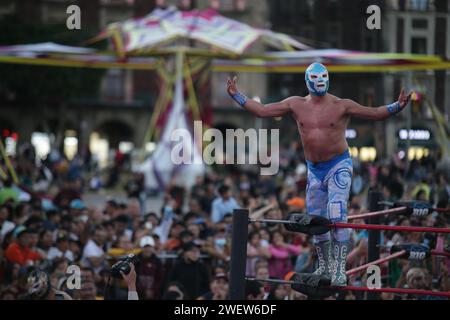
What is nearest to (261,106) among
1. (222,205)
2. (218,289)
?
(218,289)

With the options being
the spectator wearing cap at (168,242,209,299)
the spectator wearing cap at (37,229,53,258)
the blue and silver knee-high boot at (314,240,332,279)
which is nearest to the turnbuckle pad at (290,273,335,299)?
the blue and silver knee-high boot at (314,240,332,279)

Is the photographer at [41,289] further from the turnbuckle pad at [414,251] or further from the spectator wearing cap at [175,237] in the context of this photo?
the spectator wearing cap at [175,237]

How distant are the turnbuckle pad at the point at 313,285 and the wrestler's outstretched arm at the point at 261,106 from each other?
134cm

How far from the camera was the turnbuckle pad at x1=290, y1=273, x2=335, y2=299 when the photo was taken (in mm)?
7617

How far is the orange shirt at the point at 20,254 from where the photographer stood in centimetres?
1347

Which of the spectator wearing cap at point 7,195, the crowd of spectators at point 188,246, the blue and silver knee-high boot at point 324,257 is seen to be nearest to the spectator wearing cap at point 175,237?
the crowd of spectators at point 188,246

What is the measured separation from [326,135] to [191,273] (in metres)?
4.85

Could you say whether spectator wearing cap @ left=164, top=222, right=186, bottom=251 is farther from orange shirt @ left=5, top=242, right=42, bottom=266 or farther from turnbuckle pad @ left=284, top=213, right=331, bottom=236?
turnbuckle pad @ left=284, top=213, right=331, bottom=236

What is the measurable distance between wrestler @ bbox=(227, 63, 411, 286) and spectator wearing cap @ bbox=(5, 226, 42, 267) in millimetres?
5993

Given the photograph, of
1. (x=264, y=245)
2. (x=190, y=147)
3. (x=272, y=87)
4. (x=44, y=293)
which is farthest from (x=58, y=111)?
(x=44, y=293)

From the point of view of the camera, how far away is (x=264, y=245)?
13719 mm

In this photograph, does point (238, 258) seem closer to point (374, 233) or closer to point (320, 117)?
point (320, 117)

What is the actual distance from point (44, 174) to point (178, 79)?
17.1ft

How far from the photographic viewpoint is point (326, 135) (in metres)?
8.31
